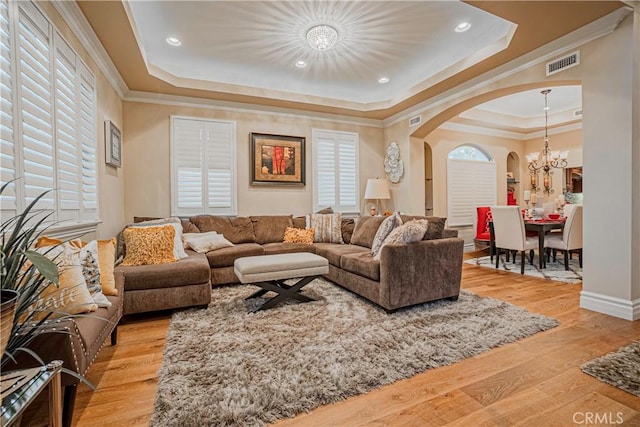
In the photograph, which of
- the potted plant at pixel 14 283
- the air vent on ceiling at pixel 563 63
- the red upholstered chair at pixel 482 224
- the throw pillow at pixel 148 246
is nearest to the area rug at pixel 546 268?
the red upholstered chair at pixel 482 224

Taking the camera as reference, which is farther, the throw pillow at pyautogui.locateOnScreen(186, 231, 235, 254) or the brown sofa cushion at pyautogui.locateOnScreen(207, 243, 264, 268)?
the throw pillow at pyautogui.locateOnScreen(186, 231, 235, 254)

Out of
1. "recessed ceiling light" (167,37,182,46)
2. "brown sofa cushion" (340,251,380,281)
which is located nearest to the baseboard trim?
"brown sofa cushion" (340,251,380,281)

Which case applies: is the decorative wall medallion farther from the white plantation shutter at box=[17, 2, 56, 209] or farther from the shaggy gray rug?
the white plantation shutter at box=[17, 2, 56, 209]

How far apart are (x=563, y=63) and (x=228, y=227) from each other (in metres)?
4.39

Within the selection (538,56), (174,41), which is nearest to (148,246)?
(174,41)

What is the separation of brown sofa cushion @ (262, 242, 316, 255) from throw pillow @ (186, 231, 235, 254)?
0.52 metres

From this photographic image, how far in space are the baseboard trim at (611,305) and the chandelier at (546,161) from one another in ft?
11.3

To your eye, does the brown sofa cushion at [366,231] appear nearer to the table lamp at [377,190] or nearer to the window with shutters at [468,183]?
the table lamp at [377,190]

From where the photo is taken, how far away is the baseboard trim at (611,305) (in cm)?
262

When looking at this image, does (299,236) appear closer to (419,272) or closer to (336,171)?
(336,171)

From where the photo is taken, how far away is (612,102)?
269 centimetres

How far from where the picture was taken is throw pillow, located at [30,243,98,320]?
59.1 inches

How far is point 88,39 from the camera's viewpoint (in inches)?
→ 111

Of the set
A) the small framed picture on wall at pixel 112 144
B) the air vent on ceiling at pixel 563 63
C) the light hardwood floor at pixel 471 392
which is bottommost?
the light hardwood floor at pixel 471 392
